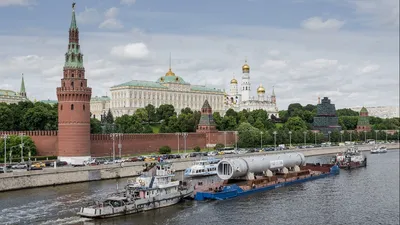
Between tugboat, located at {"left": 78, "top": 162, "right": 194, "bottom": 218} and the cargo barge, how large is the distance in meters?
3.03

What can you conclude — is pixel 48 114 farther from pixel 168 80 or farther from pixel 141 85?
pixel 168 80

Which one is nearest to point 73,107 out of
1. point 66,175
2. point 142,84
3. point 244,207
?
point 66,175

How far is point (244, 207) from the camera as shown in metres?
54.2

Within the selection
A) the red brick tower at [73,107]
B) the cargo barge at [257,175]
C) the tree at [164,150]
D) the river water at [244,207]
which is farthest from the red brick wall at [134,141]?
the cargo barge at [257,175]

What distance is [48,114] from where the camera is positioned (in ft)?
320

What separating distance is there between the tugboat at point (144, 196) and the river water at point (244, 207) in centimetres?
80

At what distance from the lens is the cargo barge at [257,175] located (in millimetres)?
59763

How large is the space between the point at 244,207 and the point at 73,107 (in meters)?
37.1

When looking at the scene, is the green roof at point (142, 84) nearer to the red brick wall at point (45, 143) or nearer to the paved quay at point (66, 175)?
the red brick wall at point (45, 143)

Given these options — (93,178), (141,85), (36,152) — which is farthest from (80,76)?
(141,85)

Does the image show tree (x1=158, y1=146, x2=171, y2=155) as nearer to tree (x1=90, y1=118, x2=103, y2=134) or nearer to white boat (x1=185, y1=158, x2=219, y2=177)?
tree (x1=90, y1=118, x2=103, y2=134)

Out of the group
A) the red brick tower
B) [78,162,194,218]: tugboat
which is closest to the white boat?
the red brick tower

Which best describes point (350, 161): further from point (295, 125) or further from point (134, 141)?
point (295, 125)

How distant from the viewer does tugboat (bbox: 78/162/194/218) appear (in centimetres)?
4812
